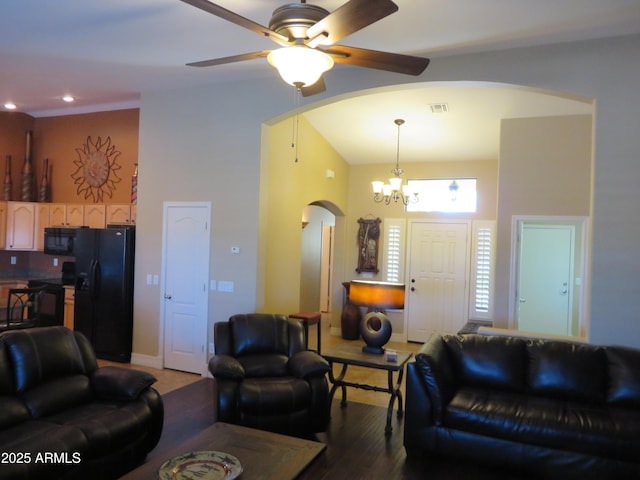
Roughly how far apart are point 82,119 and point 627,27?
7.02 metres

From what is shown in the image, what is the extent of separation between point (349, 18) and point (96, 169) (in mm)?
5949

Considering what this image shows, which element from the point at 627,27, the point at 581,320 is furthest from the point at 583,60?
the point at 581,320

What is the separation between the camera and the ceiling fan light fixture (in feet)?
7.37

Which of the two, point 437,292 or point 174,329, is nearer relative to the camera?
point 174,329

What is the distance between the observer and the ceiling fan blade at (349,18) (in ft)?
6.23

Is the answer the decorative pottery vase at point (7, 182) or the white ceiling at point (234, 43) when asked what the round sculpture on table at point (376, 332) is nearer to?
the white ceiling at point (234, 43)

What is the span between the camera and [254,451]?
2318 mm

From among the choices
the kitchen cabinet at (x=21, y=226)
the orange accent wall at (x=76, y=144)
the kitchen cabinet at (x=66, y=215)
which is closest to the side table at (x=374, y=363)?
the orange accent wall at (x=76, y=144)

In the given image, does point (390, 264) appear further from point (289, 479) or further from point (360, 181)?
point (289, 479)

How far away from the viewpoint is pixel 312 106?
15.5 feet

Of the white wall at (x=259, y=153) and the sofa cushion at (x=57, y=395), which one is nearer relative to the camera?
the sofa cushion at (x=57, y=395)

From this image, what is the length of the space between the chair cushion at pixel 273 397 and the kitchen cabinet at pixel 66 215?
14.4ft

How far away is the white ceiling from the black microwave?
1767 millimetres

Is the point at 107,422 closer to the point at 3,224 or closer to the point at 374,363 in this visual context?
the point at 374,363
